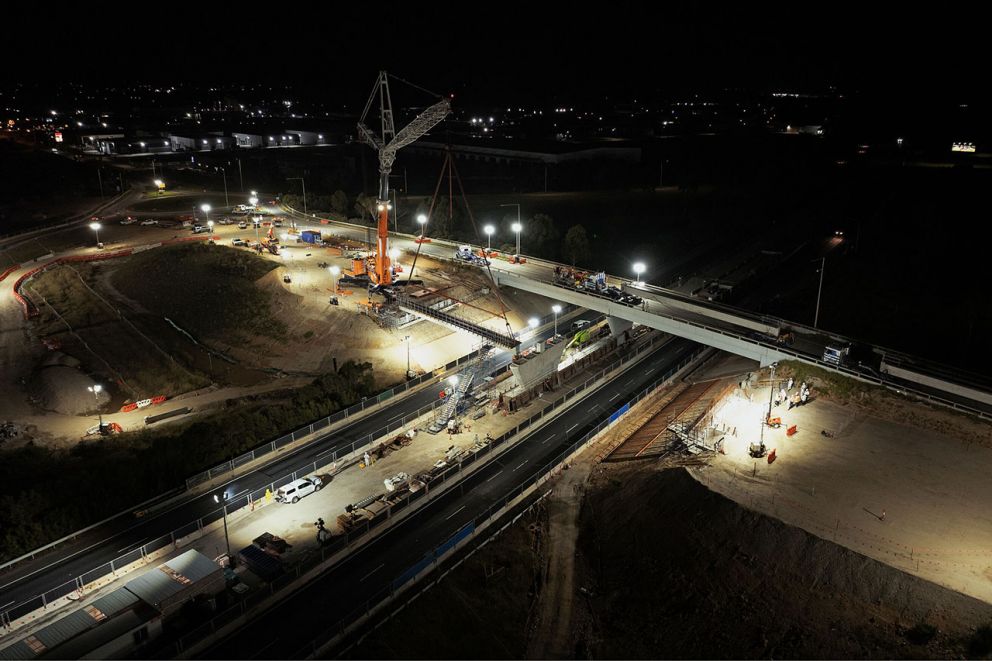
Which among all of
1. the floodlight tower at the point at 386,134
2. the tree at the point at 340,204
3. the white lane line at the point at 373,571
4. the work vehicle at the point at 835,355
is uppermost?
the floodlight tower at the point at 386,134

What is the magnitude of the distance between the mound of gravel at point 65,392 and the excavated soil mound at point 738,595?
38330 millimetres

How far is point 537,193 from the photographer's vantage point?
397 ft

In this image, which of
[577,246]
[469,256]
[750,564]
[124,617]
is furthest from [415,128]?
[750,564]

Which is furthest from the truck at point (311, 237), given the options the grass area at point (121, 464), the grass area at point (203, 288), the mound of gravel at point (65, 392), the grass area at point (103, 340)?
the grass area at point (121, 464)

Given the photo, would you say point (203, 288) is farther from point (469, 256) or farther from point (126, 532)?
point (126, 532)

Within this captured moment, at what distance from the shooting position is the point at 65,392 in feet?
167

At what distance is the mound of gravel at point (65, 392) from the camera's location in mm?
50000

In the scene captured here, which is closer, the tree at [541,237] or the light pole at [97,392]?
the light pole at [97,392]

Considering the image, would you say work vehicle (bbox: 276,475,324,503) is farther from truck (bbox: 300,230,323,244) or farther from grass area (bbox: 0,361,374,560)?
truck (bbox: 300,230,323,244)

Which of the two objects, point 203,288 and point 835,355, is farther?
point 203,288

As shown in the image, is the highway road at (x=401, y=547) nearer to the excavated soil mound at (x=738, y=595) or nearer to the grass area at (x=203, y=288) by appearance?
the excavated soil mound at (x=738, y=595)

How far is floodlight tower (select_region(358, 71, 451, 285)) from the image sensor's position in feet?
204

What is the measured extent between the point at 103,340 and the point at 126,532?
3017cm

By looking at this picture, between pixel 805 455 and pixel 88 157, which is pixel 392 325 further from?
pixel 88 157
